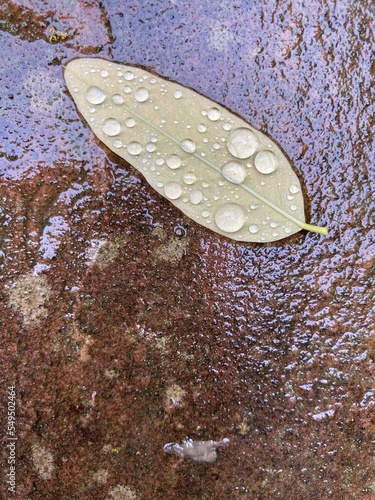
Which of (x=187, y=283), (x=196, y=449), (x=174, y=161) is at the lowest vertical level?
(x=196, y=449)

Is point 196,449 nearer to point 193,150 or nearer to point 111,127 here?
point 193,150

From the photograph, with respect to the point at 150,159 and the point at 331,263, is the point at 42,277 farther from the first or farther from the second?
the point at 331,263

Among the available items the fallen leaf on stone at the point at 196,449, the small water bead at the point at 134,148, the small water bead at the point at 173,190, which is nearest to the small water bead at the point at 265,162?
the small water bead at the point at 173,190

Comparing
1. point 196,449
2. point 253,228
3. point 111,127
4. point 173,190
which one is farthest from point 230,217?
point 196,449

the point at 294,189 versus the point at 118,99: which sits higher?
the point at 118,99

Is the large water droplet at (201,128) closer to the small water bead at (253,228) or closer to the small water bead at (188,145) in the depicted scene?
the small water bead at (188,145)

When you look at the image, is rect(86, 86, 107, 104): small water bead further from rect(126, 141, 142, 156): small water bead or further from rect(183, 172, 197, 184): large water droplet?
rect(183, 172, 197, 184): large water droplet
